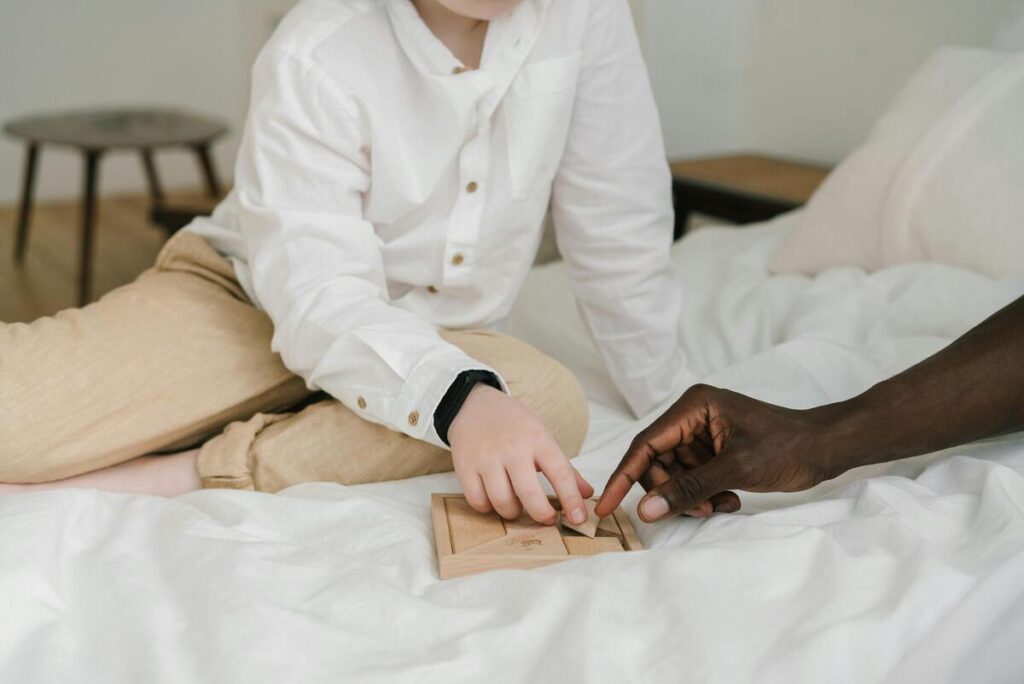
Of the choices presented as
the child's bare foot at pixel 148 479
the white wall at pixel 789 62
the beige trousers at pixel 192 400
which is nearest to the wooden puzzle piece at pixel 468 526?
the beige trousers at pixel 192 400

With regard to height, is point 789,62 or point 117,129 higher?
point 789,62

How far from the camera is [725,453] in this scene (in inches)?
29.2

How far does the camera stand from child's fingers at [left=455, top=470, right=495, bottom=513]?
30.3 inches

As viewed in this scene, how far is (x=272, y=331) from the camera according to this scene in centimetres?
107

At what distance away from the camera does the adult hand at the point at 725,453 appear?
0.74 m

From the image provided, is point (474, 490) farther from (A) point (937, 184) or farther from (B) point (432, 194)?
(A) point (937, 184)

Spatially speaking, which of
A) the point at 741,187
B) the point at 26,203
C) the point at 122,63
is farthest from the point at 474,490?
the point at 122,63

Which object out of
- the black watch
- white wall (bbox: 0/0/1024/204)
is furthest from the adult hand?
white wall (bbox: 0/0/1024/204)

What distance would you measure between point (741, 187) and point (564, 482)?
1.32m

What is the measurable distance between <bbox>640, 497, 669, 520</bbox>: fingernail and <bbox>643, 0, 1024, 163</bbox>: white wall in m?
1.35

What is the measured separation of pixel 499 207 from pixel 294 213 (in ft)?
0.71

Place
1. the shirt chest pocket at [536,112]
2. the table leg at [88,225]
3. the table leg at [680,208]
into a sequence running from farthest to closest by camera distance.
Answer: the table leg at [88,225]
the table leg at [680,208]
the shirt chest pocket at [536,112]

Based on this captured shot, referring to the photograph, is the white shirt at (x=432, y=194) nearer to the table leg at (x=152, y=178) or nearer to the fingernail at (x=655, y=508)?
the fingernail at (x=655, y=508)

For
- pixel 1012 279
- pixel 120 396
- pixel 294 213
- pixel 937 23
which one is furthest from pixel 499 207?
pixel 937 23
